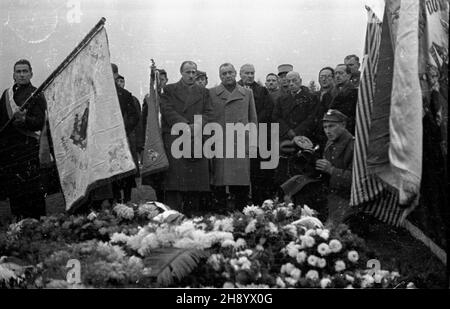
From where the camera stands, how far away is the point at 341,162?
7113 mm

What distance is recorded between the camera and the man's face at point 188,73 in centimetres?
846

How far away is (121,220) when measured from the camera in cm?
689

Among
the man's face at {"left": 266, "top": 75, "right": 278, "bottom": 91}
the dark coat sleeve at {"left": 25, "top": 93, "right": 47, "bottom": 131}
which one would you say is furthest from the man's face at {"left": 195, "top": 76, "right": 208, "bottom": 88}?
the dark coat sleeve at {"left": 25, "top": 93, "right": 47, "bottom": 131}

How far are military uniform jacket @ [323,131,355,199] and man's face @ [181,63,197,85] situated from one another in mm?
1823

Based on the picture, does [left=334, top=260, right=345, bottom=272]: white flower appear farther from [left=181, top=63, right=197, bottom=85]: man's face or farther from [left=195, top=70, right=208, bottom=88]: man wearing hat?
[left=195, top=70, right=208, bottom=88]: man wearing hat

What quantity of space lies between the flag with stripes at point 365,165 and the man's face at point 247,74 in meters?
2.15

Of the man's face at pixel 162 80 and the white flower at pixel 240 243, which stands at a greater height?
the man's face at pixel 162 80

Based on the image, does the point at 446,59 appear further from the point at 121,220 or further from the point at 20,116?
the point at 20,116

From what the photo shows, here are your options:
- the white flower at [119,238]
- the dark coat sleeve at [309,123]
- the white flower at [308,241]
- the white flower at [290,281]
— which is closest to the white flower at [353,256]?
the white flower at [308,241]

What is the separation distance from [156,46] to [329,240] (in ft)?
9.80

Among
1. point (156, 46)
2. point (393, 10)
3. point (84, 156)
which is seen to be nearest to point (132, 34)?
point (156, 46)

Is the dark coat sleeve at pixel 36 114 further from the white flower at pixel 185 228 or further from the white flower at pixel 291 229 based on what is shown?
the white flower at pixel 291 229

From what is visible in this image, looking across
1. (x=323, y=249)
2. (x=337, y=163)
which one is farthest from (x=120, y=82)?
(x=323, y=249)

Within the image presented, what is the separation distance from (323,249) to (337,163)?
62.4 inches
